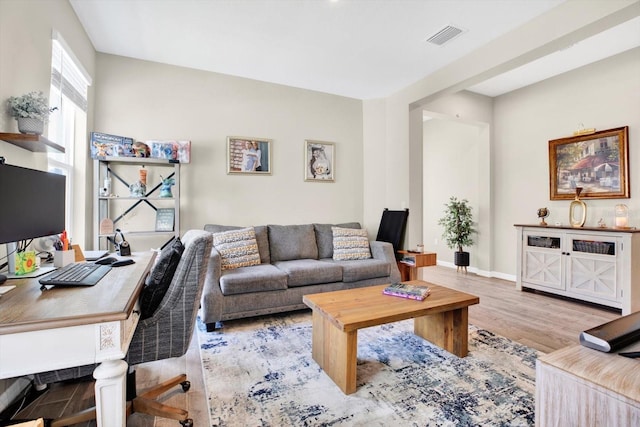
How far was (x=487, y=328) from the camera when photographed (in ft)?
8.95

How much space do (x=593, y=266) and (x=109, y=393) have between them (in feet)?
14.4

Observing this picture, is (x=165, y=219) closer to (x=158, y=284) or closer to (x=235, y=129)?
(x=235, y=129)

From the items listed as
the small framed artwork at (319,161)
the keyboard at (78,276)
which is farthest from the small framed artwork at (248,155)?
the keyboard at (78,276)

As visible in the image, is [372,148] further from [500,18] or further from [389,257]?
[500,18]

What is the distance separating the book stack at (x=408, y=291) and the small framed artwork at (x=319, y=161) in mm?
2113

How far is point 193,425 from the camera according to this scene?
150 centimetres

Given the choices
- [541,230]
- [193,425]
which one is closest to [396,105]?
[541,230]

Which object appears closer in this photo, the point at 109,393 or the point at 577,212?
the point at 109,393

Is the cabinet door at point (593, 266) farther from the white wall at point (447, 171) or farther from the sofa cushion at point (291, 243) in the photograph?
the sofa cushion at point (291, 243)

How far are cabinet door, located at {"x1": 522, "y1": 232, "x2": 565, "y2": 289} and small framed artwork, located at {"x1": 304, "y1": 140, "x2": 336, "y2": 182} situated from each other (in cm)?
273

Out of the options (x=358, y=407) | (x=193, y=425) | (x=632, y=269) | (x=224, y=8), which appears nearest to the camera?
(x=193, y=425)

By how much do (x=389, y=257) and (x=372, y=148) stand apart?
1671 mm

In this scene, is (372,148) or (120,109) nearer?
(120,109)

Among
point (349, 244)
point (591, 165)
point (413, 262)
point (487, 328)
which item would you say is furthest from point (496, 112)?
point (487, 328)
